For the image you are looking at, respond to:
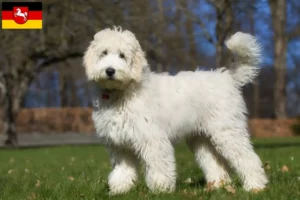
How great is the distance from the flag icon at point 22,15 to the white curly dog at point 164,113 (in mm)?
11476

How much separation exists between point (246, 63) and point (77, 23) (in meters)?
14.1

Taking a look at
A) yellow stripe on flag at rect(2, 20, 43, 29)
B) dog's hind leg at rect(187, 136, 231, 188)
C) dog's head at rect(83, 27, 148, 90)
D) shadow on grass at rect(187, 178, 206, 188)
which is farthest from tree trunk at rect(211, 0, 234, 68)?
dog's head at rect(83, 27, 148, 90)

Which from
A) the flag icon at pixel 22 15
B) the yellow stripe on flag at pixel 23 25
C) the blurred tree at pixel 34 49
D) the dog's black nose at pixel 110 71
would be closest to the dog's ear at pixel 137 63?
the dog's black nose at pixel 110 71

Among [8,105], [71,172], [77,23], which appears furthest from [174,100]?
[8,105]

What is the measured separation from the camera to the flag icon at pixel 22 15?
17.2 metres

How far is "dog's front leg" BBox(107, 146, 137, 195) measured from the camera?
592cm

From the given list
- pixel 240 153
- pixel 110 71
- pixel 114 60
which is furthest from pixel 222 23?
pixel 110 71

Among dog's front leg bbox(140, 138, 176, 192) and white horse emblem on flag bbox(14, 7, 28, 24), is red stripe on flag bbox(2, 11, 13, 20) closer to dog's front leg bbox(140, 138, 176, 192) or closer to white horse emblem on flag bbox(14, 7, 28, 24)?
white horse emblem on flag bbox(14, 7, 28, 24)

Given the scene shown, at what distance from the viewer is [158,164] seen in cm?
565

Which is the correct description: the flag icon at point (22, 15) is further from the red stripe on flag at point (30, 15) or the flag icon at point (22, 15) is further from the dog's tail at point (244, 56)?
the dog's tail at point (244, 56)

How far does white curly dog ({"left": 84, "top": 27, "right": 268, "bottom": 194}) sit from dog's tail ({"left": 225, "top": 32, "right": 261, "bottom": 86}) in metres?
0.01

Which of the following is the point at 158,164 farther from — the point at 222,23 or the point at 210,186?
the point at 222,23

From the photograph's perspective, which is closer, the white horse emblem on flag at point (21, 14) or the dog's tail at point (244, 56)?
the dog's tail at point (244, 56)

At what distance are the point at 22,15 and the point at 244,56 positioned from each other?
11970 mm
